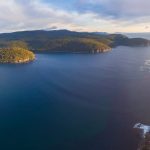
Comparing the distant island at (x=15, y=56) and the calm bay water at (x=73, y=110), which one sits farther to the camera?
the distant island at (x=15, y=56)

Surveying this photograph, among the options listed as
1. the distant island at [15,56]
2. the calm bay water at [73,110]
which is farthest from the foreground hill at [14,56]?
the calm bay water at [73,110]

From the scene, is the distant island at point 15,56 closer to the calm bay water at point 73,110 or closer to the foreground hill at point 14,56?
the foreground hill at point 14,56

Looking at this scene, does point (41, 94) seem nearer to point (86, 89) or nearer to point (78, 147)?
point (86, 89)

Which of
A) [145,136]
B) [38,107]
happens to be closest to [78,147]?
[145,136]

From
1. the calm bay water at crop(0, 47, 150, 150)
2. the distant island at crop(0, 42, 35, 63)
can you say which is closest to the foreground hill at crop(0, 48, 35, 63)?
the distant island at crop(0, 42, 35, 63)

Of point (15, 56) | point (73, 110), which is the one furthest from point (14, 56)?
point (73, 110)

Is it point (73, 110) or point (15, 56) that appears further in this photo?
point (15, 56)

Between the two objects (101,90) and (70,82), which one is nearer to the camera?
(101,90)

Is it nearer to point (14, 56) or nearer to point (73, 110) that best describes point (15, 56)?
point (14, 56)
